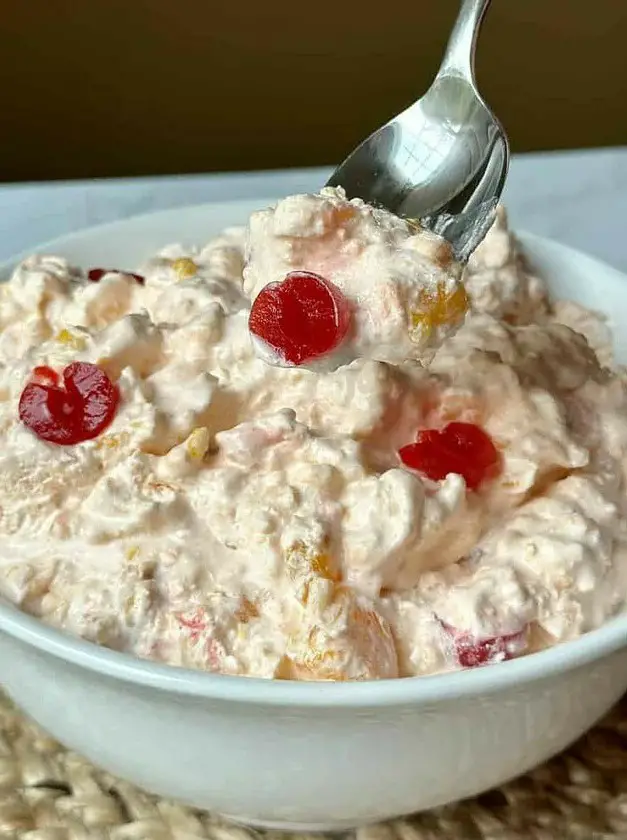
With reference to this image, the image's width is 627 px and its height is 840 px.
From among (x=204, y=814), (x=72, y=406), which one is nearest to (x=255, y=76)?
(x=72, y=406)

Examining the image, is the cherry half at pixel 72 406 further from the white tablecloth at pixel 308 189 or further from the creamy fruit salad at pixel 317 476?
the white tablecloth at pixel 308 189

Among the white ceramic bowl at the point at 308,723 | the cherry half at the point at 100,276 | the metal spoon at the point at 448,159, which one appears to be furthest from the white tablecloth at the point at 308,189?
the white ceramic bowl at the point at 308,723

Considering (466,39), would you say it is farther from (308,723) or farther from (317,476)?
(308,723)

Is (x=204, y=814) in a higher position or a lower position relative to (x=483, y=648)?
lower

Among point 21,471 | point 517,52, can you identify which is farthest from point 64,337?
point 517,52

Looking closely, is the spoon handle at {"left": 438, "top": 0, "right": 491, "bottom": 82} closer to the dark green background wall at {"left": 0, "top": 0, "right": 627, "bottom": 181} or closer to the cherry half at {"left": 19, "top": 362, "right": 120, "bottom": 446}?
the cherry half at {"left": 19, "top": 362, "right": 120, "bottom": 446}

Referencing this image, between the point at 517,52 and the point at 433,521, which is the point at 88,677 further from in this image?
the point at 517,52

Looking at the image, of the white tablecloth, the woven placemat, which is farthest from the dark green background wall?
the woven placemat

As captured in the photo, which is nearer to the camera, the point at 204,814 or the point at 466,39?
the point at 204,814
